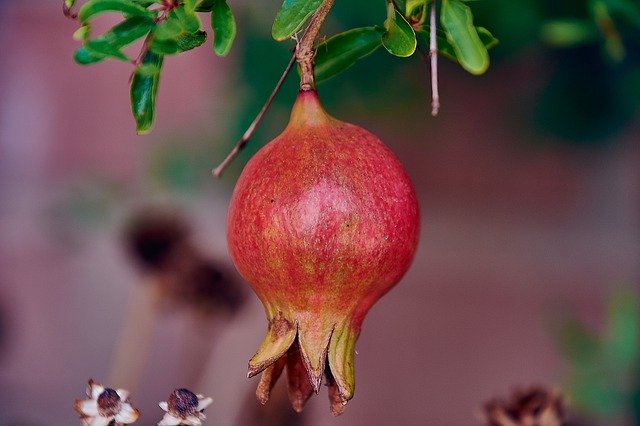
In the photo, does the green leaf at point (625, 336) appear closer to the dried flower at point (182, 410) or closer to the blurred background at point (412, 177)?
the blurred background at point (412, 177)

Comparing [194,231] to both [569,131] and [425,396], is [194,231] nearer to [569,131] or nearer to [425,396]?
[425,396]

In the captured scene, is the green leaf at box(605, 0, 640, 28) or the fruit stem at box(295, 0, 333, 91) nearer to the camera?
the fruit stem at box(295, 0, 333, 91)

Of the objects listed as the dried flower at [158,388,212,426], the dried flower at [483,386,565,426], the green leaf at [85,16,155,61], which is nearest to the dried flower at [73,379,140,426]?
the dried flower at [158,388,212,426]

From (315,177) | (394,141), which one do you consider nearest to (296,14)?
(315,177)

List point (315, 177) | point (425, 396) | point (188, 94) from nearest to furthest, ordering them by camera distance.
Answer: point (315, 177)
point (425, 396)
point (188, 94)

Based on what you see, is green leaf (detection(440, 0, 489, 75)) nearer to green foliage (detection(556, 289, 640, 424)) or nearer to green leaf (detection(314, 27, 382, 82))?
green leaf (detection(314, 27, 382, 82))

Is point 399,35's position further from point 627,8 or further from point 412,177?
point 412,177

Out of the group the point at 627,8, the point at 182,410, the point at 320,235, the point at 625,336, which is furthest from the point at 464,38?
the point at 625,336
